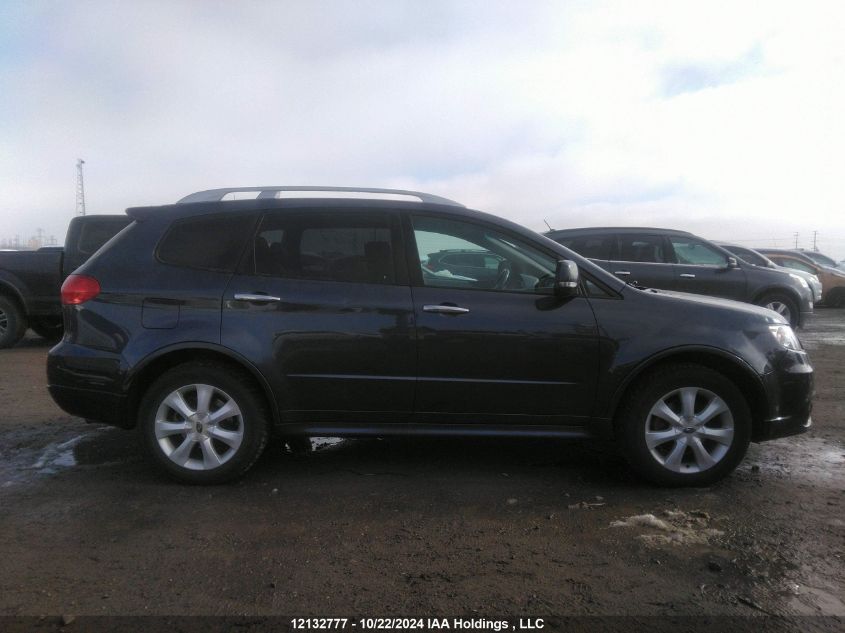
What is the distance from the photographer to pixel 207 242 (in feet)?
14.2

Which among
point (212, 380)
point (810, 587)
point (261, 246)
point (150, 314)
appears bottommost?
point (810, 587)

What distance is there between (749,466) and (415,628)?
2992 millimetres

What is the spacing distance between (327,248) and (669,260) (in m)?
8.00

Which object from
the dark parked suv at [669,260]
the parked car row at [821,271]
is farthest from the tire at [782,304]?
the parked car row at [821,271]

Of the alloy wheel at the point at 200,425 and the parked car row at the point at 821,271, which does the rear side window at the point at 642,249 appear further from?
the parked car row at the point at 821,271

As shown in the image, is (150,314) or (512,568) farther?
(150,314)

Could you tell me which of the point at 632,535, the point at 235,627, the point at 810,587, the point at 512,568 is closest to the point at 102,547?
the point at 235,627

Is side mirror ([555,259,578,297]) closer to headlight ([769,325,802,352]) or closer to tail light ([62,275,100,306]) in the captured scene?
headlight ([769,325,802,352])

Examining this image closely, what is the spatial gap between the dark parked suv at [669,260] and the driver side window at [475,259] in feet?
22.0

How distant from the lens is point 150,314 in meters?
4.18

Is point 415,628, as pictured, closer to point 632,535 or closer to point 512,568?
point 512,568

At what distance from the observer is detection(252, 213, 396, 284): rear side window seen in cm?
423

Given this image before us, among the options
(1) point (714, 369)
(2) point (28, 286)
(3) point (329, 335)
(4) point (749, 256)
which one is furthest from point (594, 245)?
(2) point (28, 286)

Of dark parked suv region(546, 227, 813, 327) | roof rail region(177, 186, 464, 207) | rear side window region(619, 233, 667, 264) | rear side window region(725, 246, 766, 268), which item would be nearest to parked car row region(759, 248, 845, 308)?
rear side window region(725, 246, 766, 268)
